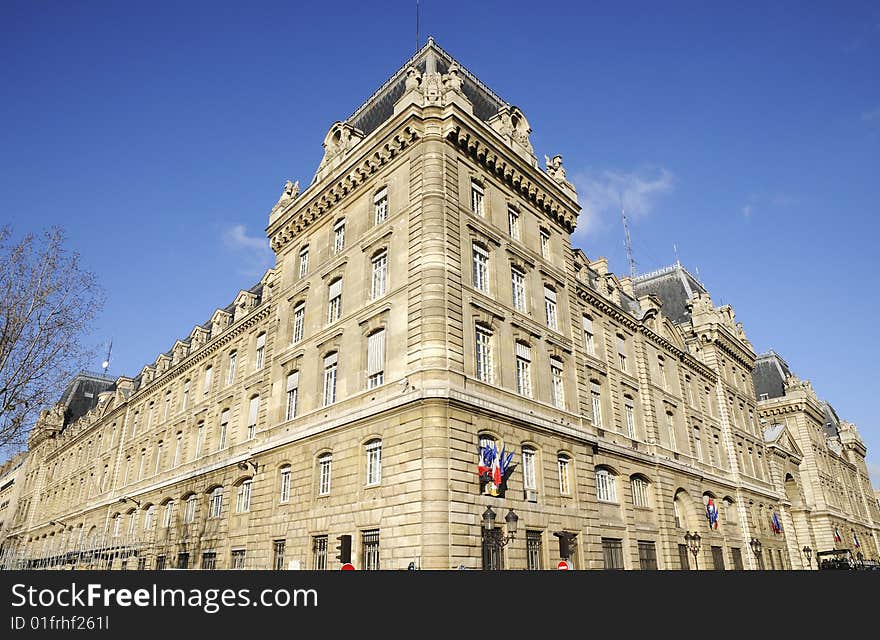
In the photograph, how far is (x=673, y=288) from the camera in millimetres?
50625

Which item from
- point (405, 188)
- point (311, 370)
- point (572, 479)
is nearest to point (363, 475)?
point (311, 370)

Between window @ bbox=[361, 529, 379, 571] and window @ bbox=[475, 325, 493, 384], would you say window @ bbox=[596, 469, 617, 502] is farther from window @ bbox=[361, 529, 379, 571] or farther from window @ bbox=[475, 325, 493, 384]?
window @ bbox=[361, 529, 379, 571]

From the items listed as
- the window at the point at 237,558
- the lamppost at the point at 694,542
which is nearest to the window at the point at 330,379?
the window at the point at 237,558

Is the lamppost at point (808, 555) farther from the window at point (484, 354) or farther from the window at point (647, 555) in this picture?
the window at point (484, 354)

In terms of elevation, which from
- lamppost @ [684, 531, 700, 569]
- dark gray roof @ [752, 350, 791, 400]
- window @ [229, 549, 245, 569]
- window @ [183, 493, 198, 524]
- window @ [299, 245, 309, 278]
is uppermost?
dark gray roof @ [752, 350, 791, 400]

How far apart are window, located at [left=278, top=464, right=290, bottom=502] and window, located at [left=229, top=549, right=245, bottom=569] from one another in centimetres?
438

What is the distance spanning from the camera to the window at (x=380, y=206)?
25.9 m

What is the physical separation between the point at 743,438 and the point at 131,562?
43.8 m

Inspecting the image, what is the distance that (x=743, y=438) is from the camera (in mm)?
45188

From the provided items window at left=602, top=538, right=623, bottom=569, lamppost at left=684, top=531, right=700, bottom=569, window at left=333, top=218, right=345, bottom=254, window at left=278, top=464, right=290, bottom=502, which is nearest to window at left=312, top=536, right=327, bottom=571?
window at left=278, top=464, right=290, bottom=502

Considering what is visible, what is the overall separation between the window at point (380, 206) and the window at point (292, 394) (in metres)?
7.99

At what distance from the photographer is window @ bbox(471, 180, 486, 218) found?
25.6 metres

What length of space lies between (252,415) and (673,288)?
3663 centimetres

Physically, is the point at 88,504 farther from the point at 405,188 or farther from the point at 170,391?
the point at 405,188
